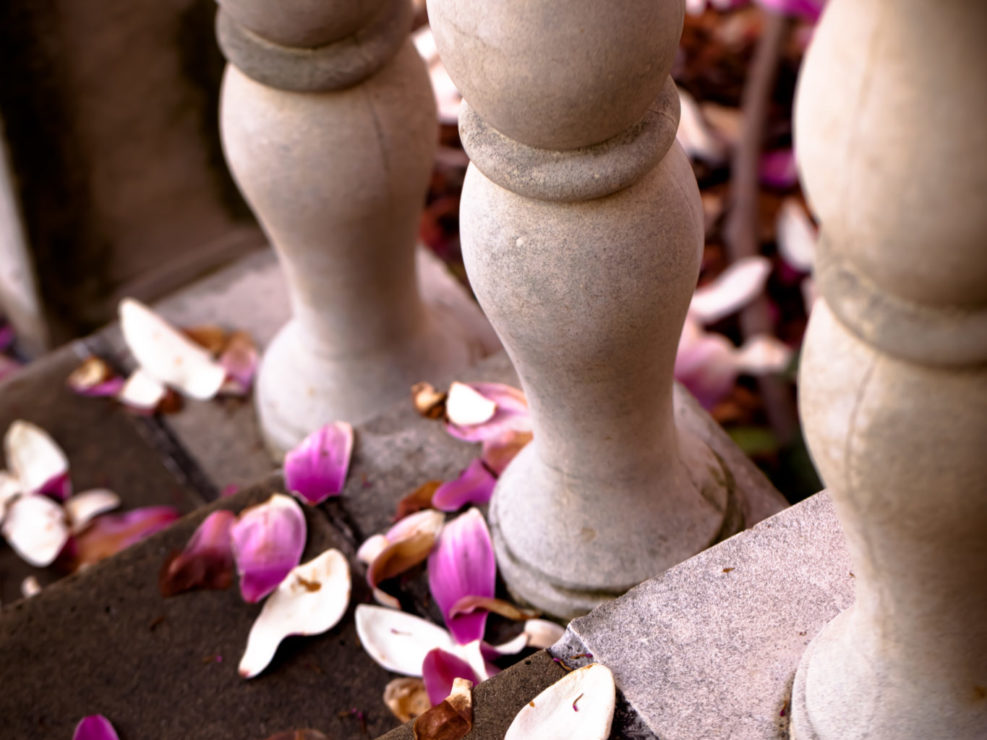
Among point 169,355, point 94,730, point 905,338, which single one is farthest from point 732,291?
point 905,338

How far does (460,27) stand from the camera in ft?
2.26

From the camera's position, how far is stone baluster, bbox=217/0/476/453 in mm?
1070

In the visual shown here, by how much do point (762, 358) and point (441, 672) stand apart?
2.89ft

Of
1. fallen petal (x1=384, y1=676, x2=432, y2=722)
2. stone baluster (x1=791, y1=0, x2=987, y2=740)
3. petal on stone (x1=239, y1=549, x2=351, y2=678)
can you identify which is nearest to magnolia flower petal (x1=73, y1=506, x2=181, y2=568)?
petal on stone (x1=239, y1=549, x2=351, y2=678)

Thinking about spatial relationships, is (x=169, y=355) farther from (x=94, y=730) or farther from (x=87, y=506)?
(x=94, y=730)

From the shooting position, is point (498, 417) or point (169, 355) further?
point (169, 355)

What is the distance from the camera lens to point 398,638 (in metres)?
1.05

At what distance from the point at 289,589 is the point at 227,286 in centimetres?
76

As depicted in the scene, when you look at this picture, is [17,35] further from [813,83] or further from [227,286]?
[813,83]

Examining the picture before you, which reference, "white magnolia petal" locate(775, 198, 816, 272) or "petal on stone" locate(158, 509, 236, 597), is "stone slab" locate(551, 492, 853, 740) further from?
"white magnolia petal" locate(775, 198, 816, 272)

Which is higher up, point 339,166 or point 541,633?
point 339,166

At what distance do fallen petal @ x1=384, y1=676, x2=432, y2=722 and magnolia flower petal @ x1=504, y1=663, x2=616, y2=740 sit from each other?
20cm

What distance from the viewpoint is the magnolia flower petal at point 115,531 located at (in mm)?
1451

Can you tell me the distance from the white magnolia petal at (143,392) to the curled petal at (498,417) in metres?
0.52
